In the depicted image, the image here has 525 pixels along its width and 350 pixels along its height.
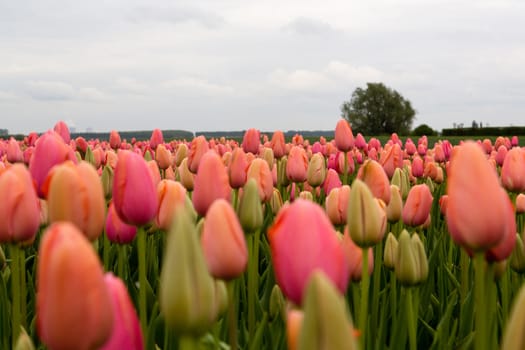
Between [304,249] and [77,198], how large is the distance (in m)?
0.72

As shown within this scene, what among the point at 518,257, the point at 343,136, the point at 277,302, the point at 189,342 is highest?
the point at 343,136

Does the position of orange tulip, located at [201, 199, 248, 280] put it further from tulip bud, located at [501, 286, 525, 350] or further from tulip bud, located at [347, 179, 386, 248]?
tulip bud, located at [501, 286, 525, 350]

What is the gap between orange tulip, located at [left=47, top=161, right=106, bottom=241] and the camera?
1488 millimetres

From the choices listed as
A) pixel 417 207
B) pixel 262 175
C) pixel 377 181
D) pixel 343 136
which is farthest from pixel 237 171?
pixel 343 136

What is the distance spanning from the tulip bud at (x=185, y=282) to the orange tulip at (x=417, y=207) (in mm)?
2011

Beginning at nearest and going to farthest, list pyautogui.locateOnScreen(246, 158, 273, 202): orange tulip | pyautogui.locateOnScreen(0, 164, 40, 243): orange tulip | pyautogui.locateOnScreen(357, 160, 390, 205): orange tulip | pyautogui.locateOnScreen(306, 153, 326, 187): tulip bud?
pyautogui.locateOnScreen(0, 164, 40, 243): orange tulip → pyautogui.locateOnScreen(357, 160, 390, 205): orange tulip → pyautogui.locateOnScreen(246, 158, 273, 202): orange tulip → pyautogui.locateOnScreen(306, 153, 326, 187): tulip bud

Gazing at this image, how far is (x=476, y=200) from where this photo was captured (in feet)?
4.31

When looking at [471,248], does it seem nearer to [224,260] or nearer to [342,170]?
[224,260]

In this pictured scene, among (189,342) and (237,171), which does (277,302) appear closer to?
(237,171)

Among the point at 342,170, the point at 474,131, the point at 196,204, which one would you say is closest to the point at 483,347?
the point at 196,204

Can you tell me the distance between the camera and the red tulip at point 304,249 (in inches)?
42.3

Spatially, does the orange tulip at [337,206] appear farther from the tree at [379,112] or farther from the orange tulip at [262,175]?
the tree at [379,112]

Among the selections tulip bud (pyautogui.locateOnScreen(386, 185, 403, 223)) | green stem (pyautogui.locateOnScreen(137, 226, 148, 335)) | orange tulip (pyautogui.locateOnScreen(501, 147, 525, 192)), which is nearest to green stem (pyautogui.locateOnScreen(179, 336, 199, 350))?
green stem (pyautogui.locateOnScreen(137, 226, 148, 335))

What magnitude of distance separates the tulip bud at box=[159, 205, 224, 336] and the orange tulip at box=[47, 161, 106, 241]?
0.54m
